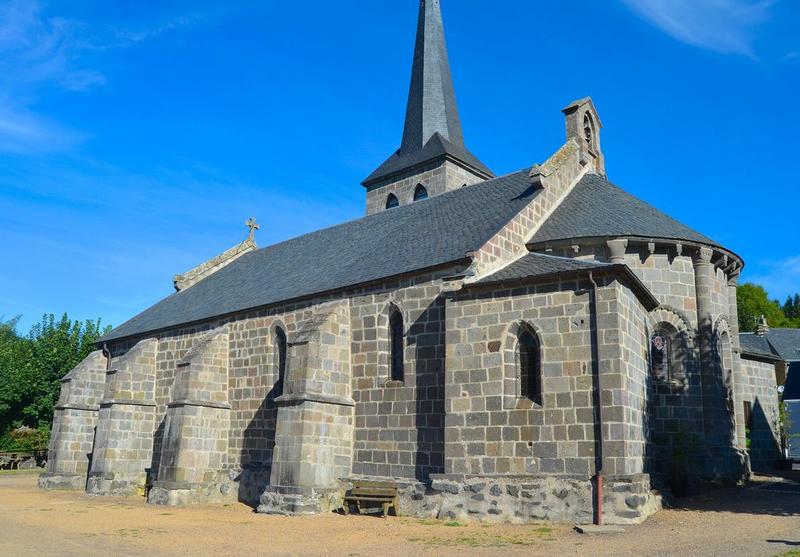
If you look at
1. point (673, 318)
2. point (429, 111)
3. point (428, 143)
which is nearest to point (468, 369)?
point (673, 318)

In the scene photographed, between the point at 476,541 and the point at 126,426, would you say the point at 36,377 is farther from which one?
the point at 476,541

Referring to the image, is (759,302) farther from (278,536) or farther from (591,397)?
(278,536)

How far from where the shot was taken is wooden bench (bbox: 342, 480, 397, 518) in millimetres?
16031

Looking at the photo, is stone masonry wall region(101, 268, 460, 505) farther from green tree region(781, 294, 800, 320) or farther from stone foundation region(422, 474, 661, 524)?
green tree region(781, 294, 800, 320)

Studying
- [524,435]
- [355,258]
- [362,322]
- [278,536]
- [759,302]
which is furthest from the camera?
[759,302]

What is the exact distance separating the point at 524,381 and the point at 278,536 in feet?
19.8

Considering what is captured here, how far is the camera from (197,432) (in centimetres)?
2075

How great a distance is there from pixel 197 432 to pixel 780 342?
3227cm

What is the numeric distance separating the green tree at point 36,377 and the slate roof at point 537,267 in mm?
28566

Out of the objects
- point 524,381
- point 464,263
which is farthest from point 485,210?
point 524,381

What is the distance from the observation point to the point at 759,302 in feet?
203

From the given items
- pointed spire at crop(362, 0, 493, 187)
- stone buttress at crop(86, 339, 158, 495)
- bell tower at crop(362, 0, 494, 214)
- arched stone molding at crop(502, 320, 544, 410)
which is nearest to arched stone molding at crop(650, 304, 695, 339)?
arched stone molding at crop(502, 320, 544, 410)

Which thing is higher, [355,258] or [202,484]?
[355,258]

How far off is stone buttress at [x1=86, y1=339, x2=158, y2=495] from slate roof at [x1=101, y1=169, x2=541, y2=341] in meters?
1.70
